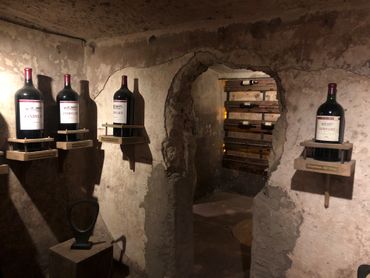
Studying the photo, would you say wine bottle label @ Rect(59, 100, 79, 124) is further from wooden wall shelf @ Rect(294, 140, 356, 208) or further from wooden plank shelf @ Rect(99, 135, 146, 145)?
wooden wall shelf @ Rect(294, 140, 356, 208)

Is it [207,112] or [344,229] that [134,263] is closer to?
[344,229]

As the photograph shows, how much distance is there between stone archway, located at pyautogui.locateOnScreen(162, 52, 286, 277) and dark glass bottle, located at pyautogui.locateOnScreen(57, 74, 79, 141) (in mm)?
505

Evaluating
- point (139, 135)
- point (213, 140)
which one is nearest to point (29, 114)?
point (139, 135)

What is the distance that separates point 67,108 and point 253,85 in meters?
2.64

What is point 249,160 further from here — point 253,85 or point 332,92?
point 332,92

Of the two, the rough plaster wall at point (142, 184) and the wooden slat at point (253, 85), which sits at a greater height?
the wooden slat at point (253, 85)

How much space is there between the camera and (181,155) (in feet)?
5.44

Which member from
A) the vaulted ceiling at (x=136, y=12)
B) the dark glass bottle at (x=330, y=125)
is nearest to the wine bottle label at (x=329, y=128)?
the dark glass bottle at (x=330, y=125)

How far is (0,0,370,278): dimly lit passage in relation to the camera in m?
1.12

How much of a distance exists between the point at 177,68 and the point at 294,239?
3.27 ft

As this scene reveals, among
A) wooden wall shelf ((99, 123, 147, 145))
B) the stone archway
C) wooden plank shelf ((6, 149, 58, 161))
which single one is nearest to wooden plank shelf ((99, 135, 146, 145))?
wooden wall shelf ((99, 123, 147, 145))

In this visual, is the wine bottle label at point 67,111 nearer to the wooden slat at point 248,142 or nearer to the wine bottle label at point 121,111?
the wine bottle label at point 121,111

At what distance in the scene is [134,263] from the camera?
5.85 feet

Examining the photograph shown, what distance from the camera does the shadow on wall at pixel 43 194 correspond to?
1.60m
